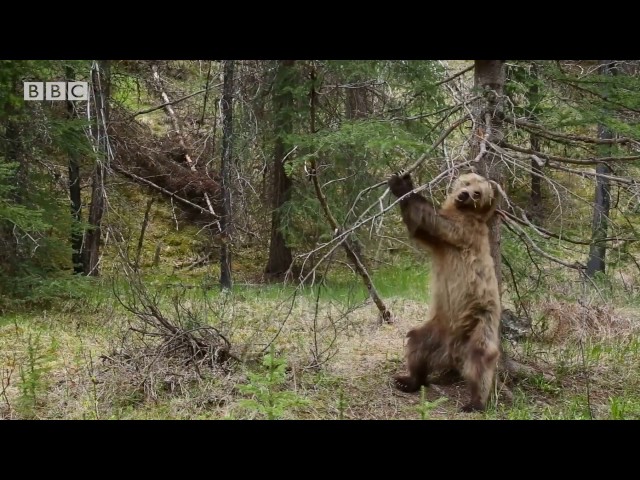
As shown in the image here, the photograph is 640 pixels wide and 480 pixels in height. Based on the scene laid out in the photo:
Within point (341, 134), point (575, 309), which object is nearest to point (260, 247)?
point (575, 309)

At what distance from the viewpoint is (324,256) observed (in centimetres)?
464

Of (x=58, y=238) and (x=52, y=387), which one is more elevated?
(x=58, y=238)

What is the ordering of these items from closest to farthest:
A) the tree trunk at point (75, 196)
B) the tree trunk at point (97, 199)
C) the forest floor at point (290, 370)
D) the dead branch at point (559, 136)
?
the forest floor at point (290, 370) < the dead branch at point (559, 136) < the tree trunk at point (97, 199) < the tree trunk at point (75, 196)

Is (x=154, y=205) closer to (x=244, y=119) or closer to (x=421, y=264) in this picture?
(x=244, y=119)

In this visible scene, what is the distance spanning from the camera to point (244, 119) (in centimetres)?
975

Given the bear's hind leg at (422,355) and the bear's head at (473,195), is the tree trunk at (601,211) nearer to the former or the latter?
the bear's head at (473,195)

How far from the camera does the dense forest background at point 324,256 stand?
5.09 meters

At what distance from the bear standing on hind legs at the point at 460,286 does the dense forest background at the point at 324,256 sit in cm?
20

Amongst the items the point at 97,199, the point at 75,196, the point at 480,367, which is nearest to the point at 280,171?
the point at 97,199

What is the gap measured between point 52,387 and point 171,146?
8047 mm

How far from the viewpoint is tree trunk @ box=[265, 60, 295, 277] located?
9.40 m

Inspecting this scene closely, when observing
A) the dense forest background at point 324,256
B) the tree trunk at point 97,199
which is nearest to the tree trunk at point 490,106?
the dense forest background at point 324,256
